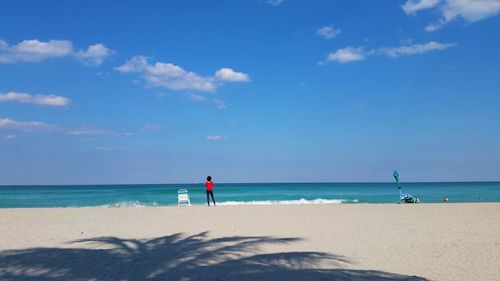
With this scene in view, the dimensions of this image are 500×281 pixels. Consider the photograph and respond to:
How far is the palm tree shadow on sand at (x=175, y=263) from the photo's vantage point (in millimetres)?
7141

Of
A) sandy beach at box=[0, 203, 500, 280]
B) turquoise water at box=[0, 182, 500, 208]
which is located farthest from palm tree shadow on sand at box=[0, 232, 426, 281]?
turquoise water at box=[0, 182, 500, 208]

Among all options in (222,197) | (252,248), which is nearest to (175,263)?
(252,248)

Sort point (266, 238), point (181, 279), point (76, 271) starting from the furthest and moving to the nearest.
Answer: point (266, 238)
point (76, 271)
point (181, 279)

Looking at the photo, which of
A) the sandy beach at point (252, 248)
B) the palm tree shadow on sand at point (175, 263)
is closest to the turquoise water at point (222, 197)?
the sandy beach at point (252, 248)

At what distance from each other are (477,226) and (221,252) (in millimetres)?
8844

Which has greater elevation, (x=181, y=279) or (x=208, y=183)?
(x=208, y=183)

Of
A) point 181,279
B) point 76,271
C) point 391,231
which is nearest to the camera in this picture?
point 181,279

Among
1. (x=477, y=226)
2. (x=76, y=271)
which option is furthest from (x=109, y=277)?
(x=477, y=226)

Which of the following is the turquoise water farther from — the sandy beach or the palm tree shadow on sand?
the palm tree shadow on sand

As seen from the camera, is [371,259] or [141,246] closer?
[371,259]

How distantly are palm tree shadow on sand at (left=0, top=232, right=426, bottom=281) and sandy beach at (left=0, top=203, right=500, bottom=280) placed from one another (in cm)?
2

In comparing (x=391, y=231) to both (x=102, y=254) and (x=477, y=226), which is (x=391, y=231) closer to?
(x=477, y=226)

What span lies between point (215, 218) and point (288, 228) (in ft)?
11.9

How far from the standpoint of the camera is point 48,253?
359 inches
